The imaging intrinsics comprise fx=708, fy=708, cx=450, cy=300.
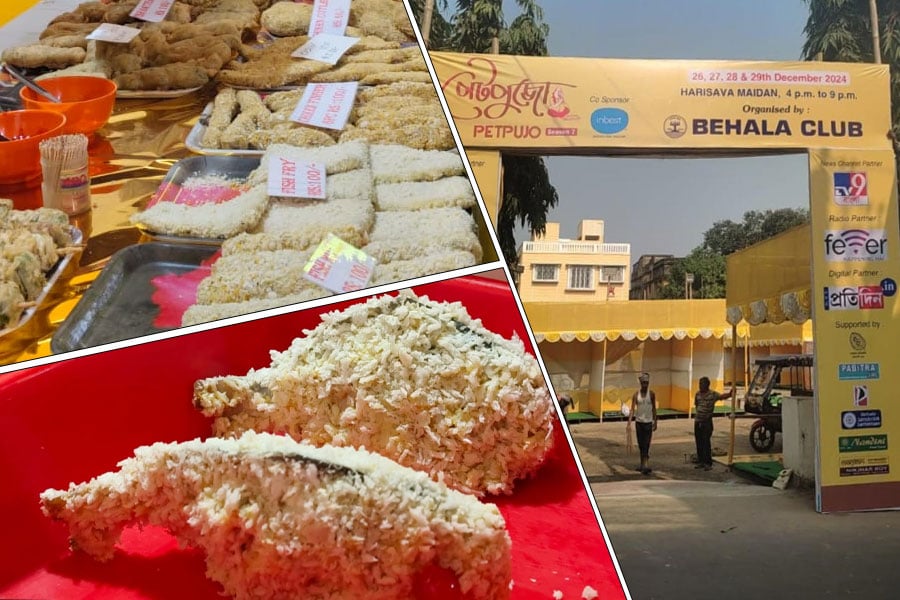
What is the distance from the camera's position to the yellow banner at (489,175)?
6.27ft

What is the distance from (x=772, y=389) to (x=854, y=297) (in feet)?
1.15

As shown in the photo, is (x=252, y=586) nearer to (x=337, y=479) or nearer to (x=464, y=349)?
(x=337, y=479)

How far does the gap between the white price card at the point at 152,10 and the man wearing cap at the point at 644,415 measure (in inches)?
63.8

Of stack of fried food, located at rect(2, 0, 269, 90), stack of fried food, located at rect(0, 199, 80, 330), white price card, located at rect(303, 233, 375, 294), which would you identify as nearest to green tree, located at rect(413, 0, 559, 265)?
stack of fried food, located at rect(2, 0, 269, 90)

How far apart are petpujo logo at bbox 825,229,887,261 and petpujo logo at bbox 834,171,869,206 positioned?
81 mm

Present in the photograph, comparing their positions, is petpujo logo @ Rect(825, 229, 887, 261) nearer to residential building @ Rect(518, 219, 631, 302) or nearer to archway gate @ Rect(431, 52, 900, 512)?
archway gate @ Rect(431, 52, 900, 512)

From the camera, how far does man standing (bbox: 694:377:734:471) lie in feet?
6.19

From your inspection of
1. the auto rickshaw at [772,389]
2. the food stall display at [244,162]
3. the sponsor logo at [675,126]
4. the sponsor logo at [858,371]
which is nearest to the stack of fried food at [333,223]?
the food stall display at [244,162]

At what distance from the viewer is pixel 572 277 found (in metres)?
1.86

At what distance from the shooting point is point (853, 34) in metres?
2.00

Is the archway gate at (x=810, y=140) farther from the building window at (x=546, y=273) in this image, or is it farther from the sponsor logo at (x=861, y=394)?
the building window at (x=546, y=273)

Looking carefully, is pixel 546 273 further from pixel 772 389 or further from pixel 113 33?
pixel 113 33

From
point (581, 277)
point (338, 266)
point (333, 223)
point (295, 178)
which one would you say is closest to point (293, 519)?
point (338, 266)

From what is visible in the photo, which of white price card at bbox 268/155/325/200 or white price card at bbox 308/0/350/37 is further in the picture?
white price card at bbox 308/0/350/37
